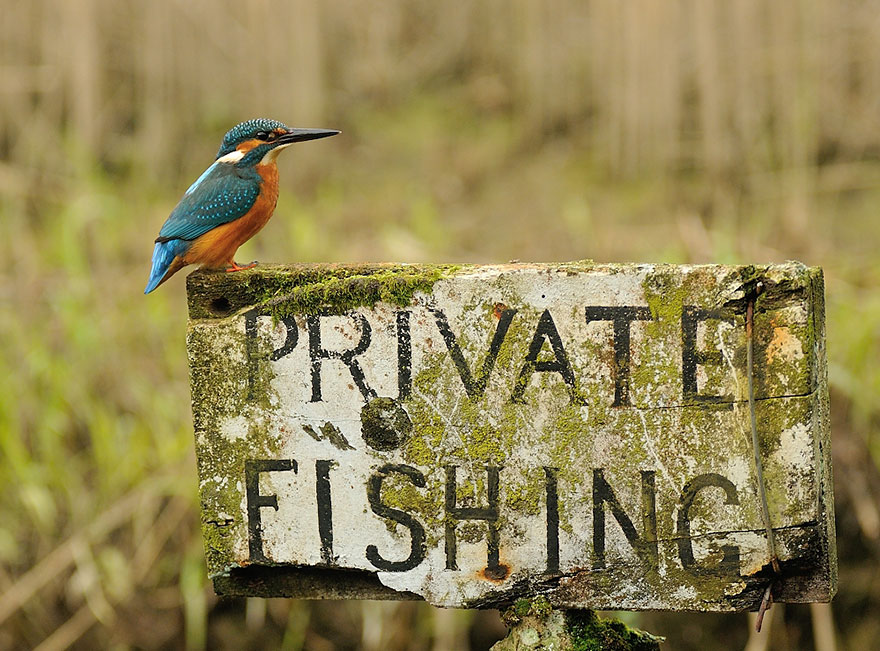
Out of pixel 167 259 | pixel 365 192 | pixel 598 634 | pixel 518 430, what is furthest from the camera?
pixel 365 192

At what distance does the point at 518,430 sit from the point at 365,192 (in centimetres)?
405

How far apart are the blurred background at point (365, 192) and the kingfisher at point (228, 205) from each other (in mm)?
1421

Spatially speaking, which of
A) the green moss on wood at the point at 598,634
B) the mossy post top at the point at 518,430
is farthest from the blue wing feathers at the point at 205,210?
the green moss on wood at the point at 598,634

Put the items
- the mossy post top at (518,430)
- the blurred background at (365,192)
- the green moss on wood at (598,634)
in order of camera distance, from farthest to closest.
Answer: the blurred background at (365,192) < the green moss on wood at (598,634) < the mossy post top at (518,430)

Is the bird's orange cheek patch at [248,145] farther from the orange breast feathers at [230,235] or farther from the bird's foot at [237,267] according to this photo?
the bird's foot at [237,267]

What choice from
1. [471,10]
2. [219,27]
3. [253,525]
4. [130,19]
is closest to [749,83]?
[471,10]

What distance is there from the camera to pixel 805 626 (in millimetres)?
3109

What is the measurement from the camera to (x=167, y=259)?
1994mm

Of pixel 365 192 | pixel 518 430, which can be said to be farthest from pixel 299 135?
pixel 365 192

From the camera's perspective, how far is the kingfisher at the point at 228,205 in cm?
198

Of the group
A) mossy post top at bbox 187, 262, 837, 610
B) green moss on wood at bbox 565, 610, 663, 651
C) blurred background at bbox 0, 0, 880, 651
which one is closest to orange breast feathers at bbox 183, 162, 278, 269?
mossy post top at bbox 187, 262, 837, 610

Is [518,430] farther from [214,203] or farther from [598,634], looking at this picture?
[214,203]

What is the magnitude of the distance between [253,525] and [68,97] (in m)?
4.27

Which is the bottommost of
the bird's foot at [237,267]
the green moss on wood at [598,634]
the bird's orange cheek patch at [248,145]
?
the green moss on wood at [598,634]
